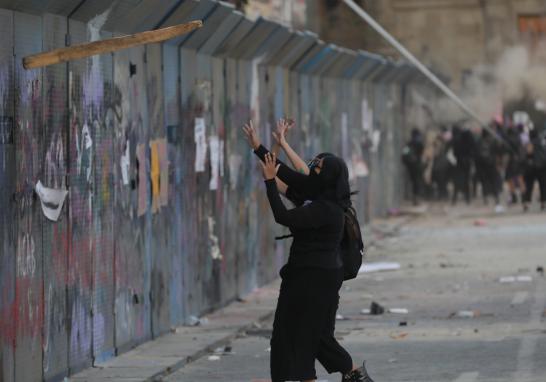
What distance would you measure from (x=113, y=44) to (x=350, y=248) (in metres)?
1.95

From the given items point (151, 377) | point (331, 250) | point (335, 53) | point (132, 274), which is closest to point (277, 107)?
point (335, 53)

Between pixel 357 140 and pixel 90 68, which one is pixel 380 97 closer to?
pixel 357 140

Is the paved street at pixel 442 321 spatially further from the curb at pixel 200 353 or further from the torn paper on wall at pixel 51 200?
the torn paper on wall at pixel 51 200

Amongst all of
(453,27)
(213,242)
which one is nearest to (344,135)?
(213,242)

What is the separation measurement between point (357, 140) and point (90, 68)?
18.4 meters

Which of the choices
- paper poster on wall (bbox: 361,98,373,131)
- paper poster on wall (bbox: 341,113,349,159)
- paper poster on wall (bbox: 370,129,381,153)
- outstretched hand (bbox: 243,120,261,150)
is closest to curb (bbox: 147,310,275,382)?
outstretched hand (bbox: 243,120,261,150)

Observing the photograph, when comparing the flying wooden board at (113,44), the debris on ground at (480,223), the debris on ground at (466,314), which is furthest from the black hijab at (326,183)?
the debris on ground at (480,223)

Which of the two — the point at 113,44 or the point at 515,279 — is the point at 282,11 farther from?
the point at 113,44

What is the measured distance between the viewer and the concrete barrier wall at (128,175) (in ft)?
38.4

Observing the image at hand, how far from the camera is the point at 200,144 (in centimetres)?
1739

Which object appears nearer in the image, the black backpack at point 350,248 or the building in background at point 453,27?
the black backpack at point 350,248

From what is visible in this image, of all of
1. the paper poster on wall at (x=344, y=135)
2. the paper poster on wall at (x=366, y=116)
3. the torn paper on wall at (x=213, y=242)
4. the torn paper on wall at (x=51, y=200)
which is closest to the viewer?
the torn paper on wall at (x=51, y=200)

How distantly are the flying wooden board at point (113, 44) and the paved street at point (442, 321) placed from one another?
322cm

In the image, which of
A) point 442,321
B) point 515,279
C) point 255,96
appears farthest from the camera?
point 515,279
